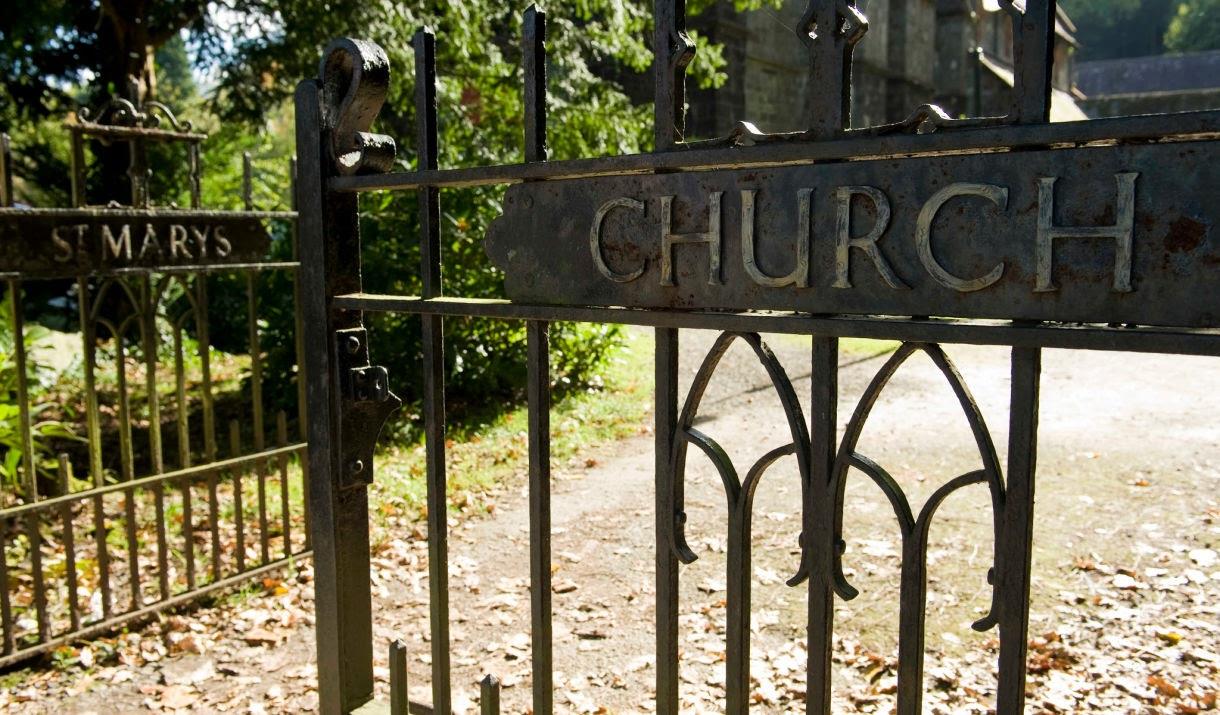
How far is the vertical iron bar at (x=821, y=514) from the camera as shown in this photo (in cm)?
141

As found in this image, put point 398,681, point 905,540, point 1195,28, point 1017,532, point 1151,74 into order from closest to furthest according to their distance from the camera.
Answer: point 1017,532, point 905,540, point 398,681, point 1151,74, point 1195,28

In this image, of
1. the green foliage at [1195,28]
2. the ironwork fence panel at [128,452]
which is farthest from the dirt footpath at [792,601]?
the green foliage at [1195,28]

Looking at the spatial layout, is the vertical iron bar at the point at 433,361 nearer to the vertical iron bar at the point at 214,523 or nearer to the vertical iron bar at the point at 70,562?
the vertical iron bar at the point at 70,562

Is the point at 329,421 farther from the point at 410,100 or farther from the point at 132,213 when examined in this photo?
the point at 410,100

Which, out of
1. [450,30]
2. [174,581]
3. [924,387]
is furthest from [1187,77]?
[174,581]

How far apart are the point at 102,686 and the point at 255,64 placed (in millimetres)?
7319

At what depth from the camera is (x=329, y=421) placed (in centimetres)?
213

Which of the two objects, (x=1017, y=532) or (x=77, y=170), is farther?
(x=77, y=170)

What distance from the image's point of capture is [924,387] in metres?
9.46

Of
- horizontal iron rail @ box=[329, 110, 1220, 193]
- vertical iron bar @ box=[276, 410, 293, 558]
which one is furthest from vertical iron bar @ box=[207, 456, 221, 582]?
horizontal iron rail @ box=[329, 110, 1220, 193]

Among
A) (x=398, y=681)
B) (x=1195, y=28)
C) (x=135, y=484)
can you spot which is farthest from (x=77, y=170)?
(x=1195, y=28)

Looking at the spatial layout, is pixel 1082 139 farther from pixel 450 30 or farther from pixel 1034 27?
pixel 450 30

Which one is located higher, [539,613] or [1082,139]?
[1082,139]

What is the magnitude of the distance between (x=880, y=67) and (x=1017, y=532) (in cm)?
2965
